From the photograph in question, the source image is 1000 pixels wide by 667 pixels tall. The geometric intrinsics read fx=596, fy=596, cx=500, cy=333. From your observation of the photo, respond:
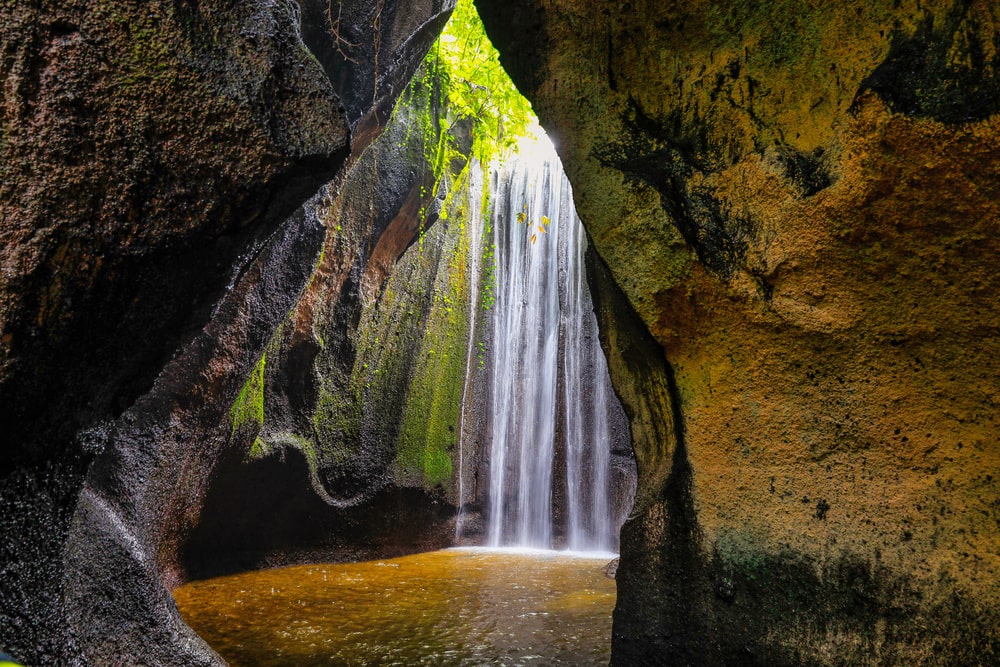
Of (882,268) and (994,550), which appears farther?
(882,268)

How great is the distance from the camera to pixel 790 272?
2721mm

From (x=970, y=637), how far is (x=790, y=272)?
5.07ft

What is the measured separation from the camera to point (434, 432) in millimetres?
9234

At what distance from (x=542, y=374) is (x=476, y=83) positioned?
5.16m

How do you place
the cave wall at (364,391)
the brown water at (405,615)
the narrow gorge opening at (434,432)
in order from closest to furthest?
the brown water at (405,615) < the narrow gorge opening at (434,432) < the cave wall at (364,391)

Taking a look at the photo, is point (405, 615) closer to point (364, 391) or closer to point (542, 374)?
point (364, 391)

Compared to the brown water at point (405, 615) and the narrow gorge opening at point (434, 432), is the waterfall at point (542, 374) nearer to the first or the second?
the narrow gorge opening at point (434, 432)

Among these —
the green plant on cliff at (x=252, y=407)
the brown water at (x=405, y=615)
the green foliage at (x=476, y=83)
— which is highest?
the green foliage at (x=476, y=83)

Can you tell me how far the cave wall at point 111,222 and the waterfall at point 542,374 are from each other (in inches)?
302

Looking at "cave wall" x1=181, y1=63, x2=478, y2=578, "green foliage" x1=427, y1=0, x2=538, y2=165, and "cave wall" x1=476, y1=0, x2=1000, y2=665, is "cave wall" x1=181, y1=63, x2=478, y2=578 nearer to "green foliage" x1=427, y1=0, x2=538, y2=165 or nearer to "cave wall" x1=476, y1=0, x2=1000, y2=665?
"green foliage" x1=427, y1=0, x2=538, y2=165

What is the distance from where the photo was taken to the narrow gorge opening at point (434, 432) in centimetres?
449

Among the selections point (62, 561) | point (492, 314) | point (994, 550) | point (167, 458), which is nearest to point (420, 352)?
point (492, 314)

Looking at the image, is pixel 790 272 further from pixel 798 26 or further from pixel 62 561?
pixel 62 561

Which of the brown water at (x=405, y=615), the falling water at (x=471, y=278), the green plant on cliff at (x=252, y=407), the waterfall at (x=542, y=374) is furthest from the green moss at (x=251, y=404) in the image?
the waterfall at (x=542, y=374)
